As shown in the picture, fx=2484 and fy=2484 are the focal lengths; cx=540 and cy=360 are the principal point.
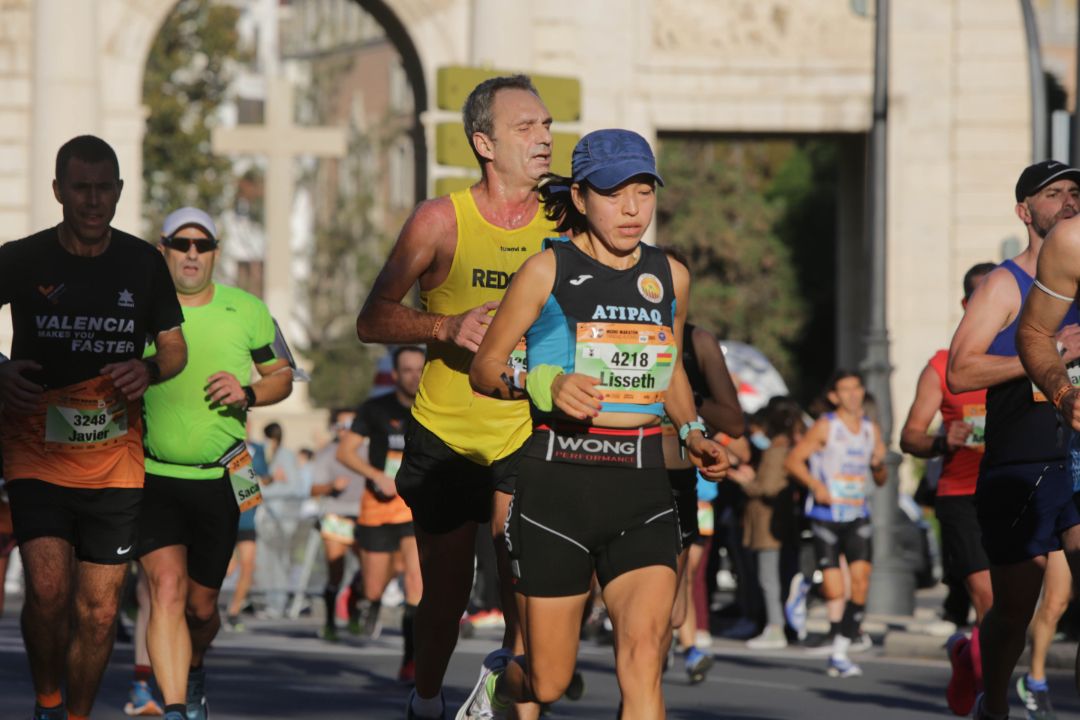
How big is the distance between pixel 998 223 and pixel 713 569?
10383 mm

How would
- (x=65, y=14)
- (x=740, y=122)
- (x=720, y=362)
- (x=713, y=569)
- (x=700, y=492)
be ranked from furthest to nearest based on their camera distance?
(x=740, y=122) → (x=65, y=14) → (x=713, y=569) → (x=700, y=492) → (x=720, y=362)

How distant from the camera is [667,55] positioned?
97.3 ft

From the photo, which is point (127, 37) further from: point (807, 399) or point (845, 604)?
point (807, 399)

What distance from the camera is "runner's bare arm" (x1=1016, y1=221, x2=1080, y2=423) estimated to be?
7.52m

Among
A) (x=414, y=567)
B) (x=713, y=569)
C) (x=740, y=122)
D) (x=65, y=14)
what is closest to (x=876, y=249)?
(x=713, y=569)

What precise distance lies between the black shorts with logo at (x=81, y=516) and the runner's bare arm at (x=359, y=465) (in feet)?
22.4

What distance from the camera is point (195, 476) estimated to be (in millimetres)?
9836

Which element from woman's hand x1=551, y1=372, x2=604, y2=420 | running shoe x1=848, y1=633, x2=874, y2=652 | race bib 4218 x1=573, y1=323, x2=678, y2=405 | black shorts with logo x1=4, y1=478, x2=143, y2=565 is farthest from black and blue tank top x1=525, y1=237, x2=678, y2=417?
running shoe x1=848, y1=633, x2=874, y2=652

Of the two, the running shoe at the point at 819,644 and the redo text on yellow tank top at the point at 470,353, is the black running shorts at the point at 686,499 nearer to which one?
the redo text on yellow tank top at the point at 470,353

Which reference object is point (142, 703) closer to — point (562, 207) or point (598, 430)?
point (562, 207)

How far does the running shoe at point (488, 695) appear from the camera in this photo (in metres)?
7.98

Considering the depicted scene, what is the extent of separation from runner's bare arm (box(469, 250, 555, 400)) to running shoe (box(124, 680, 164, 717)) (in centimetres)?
429

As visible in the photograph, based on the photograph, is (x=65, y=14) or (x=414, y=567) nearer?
(x=414, y=567)

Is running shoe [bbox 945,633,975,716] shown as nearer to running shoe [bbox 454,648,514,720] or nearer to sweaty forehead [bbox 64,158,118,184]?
running shoe [bbox 454,648,514,720]
